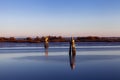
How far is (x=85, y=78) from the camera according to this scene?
50.8 ft

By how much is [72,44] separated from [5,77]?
43.4ft

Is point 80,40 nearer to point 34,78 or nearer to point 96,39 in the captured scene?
point 96,39

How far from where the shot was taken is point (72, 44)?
2852cm

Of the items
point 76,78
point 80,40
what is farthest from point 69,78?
point 80,40

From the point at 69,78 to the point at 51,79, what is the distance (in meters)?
0.95

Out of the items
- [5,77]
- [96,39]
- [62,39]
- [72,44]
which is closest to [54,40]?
[62,39]

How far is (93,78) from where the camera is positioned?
15.3 m

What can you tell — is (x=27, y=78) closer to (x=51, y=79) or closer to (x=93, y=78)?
(x=51, y=79)

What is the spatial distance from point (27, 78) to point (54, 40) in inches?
2919

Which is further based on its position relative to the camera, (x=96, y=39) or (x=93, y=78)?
(x=96, y=39)

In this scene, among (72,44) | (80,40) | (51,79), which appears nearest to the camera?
(51,79)

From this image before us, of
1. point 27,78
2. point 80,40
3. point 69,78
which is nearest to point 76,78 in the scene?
point 69,78

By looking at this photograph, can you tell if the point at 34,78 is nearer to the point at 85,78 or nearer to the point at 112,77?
the point at 85,78

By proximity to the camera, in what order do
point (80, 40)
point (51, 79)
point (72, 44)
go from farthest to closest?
1. point (80, 40)
2. point (72, 44)
3. point (51, 79)
